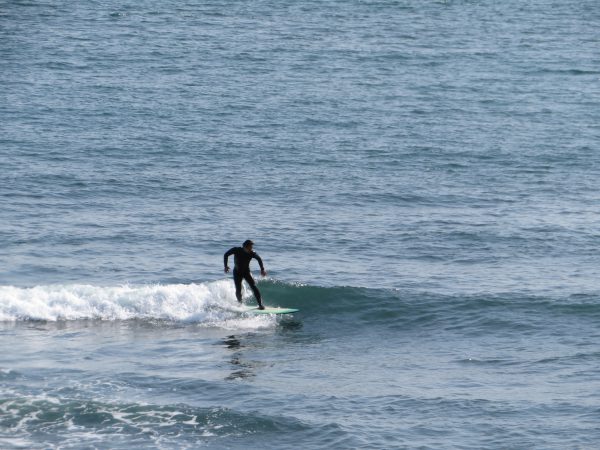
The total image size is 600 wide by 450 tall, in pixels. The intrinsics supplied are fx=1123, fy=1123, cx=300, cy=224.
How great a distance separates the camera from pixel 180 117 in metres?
54.4

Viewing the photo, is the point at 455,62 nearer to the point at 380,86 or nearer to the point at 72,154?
the point at 380,86

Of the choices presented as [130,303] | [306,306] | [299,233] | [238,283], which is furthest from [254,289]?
[299,233]

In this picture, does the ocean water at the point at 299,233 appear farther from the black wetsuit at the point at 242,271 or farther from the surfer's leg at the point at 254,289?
the black wetsuit at the point at 242,271

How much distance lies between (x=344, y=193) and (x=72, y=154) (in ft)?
41.1

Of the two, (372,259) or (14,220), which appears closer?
(372,259)

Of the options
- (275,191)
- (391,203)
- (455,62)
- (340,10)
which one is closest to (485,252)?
(391,203)

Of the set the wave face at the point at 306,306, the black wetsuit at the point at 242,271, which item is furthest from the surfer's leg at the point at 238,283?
the wave face at the point at 306,306

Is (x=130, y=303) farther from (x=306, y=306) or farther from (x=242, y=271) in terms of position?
(x=306, y=306)

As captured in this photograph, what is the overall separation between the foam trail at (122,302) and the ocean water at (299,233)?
0.07 meters

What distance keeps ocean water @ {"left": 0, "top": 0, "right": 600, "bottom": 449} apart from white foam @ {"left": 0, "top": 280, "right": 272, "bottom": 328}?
0.08 meters

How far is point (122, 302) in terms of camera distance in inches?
1199

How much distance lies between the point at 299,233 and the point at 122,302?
8.89 meters

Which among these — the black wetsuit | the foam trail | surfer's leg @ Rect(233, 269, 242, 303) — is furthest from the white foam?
the black wetsuit

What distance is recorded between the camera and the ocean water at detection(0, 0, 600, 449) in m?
23.2
